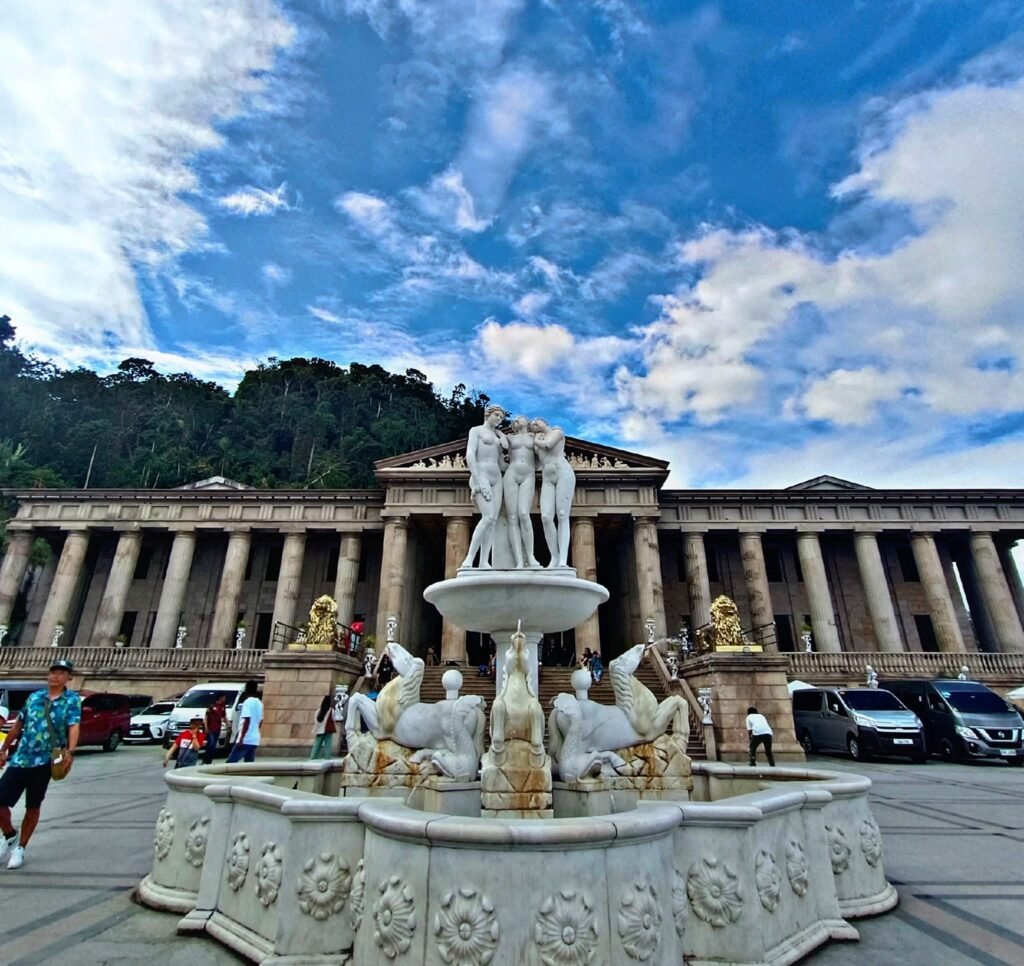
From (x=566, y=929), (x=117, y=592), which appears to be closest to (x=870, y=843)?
(x=566, y=929)

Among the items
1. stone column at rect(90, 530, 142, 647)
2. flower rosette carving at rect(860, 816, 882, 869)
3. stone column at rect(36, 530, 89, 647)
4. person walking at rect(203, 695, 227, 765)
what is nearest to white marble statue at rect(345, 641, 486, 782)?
flower rosette carving at rect(860, 816, 882, 869)

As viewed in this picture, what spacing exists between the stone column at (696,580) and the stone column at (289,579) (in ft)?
68.9

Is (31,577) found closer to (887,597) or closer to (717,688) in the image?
(717,688)

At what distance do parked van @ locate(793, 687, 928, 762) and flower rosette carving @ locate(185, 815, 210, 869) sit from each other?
17.2 meters

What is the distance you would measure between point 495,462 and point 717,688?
487 inches

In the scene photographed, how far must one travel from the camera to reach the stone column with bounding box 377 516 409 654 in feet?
92.7

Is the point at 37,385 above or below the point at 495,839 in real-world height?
above

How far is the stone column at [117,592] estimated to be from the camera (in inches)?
1184

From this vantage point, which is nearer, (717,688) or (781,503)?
(717,688)

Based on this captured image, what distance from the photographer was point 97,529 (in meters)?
33.0

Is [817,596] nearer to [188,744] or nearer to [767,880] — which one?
[188,744]

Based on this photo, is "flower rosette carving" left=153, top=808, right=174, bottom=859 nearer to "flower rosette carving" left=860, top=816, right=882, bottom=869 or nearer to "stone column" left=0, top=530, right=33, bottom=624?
"flower rosette carving" left=860, top=816, right=882, bottom=869

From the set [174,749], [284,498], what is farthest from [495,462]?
[284,498]

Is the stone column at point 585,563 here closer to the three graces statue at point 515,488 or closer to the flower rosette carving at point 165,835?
the three graces statue at point 515,488
